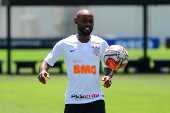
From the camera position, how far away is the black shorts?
8.02 metres

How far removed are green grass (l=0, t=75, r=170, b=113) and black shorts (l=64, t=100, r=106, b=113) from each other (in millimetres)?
8445

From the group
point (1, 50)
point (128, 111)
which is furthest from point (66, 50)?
point (1, 50)

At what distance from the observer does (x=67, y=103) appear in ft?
26.5

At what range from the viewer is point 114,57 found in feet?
26.5

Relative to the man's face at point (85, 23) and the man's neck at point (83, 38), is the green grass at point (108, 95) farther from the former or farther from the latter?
the man's face at point (85, 23)

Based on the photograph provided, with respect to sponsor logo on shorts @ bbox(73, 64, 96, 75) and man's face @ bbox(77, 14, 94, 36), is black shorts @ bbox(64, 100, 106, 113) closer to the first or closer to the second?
sponsor logo on shorts @ bbox(73, 64, 96, 75)

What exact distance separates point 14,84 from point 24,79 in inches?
99.3

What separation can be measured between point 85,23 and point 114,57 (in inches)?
21.3

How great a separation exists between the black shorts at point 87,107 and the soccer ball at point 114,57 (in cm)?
43

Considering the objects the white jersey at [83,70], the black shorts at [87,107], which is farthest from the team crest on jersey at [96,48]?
the black shorts at [87,107]

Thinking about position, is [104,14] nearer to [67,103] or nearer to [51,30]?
[51,30]

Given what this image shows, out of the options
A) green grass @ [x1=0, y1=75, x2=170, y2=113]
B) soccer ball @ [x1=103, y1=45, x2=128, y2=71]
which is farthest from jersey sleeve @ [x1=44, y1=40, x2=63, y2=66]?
green grass @ [x1=0, y1=75, x2=170, y2=113]

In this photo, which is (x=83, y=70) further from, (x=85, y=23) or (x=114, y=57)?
(x=85, y=23)

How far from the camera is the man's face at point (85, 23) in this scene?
309 inches
